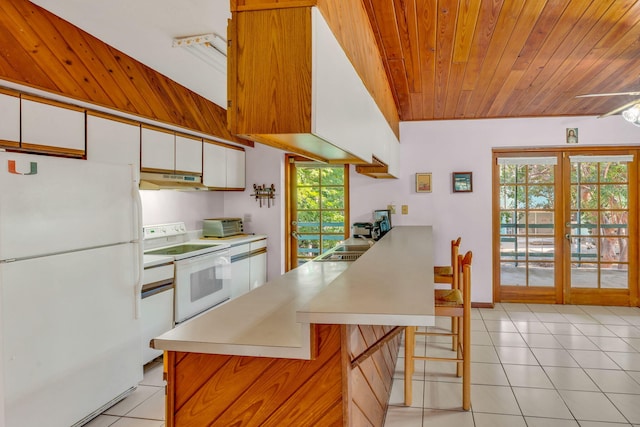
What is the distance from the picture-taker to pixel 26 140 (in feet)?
8.27

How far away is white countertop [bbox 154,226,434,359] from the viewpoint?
4.99 feet

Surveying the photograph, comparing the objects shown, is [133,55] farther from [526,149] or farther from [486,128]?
[526,149]

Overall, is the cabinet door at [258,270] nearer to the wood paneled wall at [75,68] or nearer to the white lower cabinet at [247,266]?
the white lower cabinet at [247,266]

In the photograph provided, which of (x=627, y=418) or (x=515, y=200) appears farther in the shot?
(x=515, y=200)

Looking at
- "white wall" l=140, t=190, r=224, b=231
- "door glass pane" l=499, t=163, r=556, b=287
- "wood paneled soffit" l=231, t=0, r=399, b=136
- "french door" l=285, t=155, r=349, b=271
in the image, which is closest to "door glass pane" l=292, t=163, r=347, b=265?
"french door" l=285, t=155, r=349, b=271

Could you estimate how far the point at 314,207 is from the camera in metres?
5.67

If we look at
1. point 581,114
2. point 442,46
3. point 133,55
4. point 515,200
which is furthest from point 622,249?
point 133,55

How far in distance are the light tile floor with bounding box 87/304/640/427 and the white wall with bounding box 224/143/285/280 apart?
2.31 meters

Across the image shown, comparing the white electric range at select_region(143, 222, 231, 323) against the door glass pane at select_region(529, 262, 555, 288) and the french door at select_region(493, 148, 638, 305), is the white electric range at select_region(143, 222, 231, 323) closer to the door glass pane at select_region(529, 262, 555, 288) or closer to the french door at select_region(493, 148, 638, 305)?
the french door at select_region(493, 148, 638, 305)

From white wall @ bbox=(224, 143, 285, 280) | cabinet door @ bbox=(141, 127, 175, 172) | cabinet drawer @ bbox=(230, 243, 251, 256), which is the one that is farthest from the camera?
white wall @ bbox=(224, 143, 285, 280)

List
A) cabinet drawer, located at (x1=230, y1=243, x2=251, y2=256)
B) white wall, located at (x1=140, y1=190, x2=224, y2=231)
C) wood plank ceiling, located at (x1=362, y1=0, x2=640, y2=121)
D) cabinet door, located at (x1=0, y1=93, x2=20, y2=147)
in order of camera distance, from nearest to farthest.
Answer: wood plank ceiling, located at (x1=362, y1=0, x2=640, y2=121), cabinet door, located at (x1=0, y1=93, x2=20, y2=147), white wall, located at (x1=140, y1=190, x2=224, y2=231), cabinet drawer, located at (x1=230, y1=243, x2=251, y2=256)

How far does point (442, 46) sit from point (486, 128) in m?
2.73

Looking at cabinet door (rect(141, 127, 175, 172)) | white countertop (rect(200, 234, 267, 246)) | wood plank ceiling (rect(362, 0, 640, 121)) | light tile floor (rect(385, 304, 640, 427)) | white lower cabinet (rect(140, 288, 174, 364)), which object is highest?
wood plank ceiling (rect(362, 0, 640, 121))

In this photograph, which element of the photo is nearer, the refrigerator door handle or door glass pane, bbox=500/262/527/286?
the refrigerator door handle
